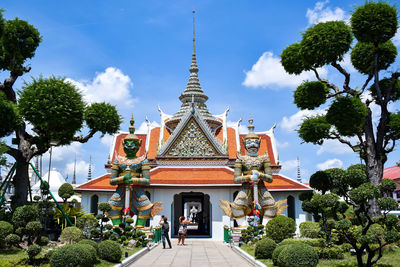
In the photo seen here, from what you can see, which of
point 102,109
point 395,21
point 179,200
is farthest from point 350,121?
point 179,200

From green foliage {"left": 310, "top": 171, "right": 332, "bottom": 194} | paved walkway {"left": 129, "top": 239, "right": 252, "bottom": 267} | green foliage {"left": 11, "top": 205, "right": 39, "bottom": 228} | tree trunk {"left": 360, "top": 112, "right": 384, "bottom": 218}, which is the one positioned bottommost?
paved walkway {"left": 129, "top": 239, "right": 252, "bottom": 267}

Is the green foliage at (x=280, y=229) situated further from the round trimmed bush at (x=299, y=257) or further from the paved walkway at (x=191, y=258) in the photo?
the round trimmed bush at (x=299, y=257)

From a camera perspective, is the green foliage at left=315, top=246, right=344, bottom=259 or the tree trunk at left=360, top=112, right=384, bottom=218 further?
the tree trunk at left=360, top=112, right=384, bottom=218

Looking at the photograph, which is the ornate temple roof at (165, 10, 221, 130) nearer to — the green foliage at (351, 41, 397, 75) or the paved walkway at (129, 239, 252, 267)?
the paved walkway at (129, 239, 252, 267)

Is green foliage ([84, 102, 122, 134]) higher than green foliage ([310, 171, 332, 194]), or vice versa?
green foliage ([84, 102, 122, 134])

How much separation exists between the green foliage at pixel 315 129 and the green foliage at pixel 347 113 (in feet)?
6.82

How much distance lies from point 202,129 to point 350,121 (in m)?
10.7

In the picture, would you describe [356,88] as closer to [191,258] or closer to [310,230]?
[310,230]

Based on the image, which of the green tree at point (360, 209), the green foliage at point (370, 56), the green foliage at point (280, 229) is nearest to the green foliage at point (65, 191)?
the green foliage at point (280, 229)

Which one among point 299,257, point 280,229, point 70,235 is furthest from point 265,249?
point 70,235

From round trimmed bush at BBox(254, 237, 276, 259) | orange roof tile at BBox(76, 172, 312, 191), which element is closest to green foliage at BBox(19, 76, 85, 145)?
orange roof tile at BBox(76, 172, 312, 191)

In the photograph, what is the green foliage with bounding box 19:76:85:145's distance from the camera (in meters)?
12.1

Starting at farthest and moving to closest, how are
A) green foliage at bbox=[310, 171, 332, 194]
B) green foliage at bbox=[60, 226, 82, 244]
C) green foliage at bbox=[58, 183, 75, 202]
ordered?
1. green foliage at bbox=[58, 183, 75, 202]
2. green foliage at bbox=[310, 171, 332, 194]
3. green foliage at bbox=[60, 226, 82, 244]

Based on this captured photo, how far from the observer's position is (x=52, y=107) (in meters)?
12.1
